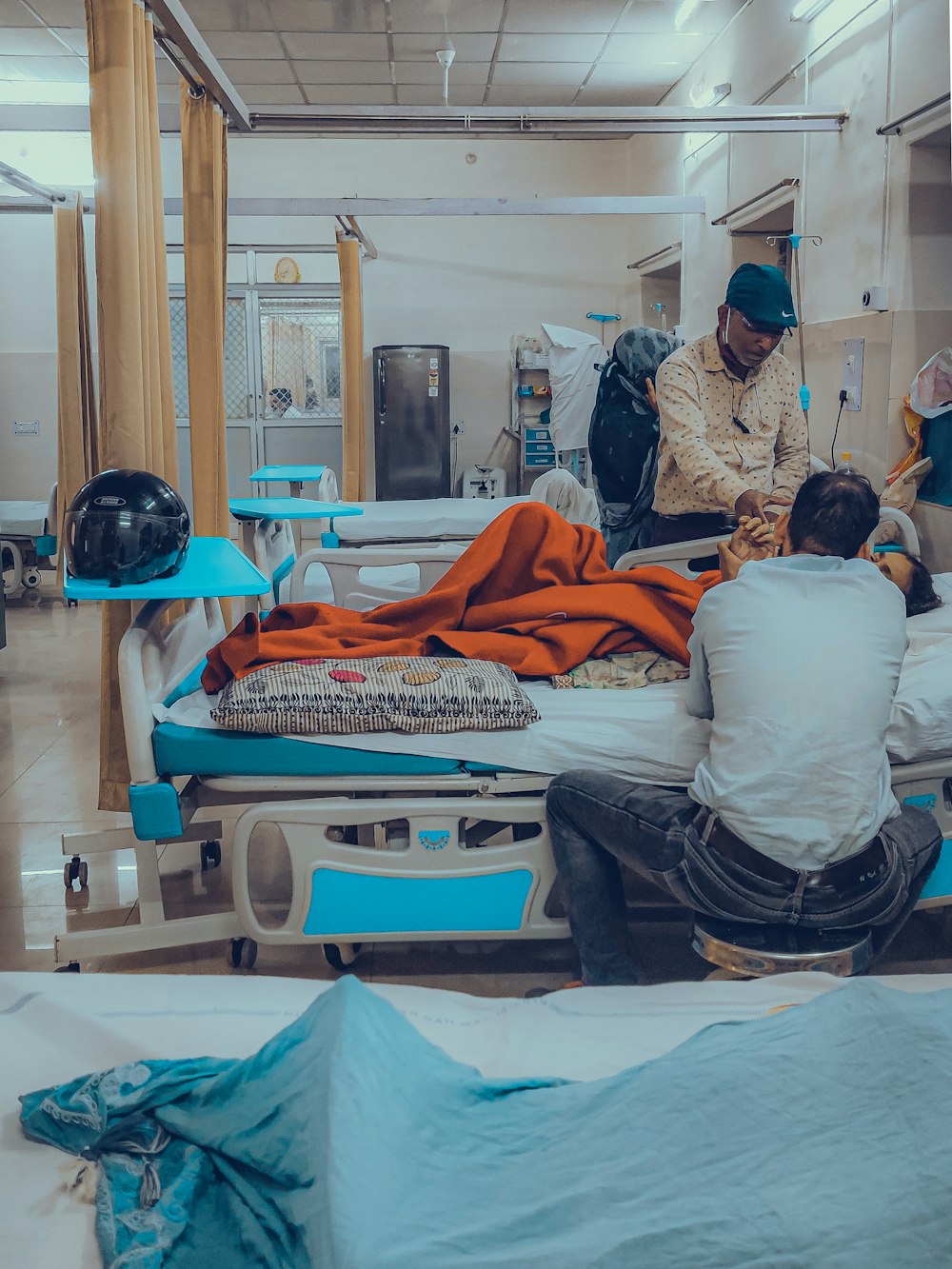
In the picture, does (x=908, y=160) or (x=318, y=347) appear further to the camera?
(x=318, y=347)

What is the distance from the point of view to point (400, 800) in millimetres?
2484

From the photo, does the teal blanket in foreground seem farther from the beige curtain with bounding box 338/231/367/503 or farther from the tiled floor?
the beige curtain with bounding box 338/231/367/503

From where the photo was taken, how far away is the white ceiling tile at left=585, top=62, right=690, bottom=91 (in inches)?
324

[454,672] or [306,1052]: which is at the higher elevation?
[454,672]

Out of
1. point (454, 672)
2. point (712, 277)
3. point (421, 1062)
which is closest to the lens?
point (421, 1062)

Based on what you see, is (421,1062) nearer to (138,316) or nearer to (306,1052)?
(306,1052)

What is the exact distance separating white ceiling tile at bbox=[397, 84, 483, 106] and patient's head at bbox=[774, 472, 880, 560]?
25.0 ft

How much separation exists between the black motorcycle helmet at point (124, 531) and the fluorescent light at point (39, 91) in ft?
24.1

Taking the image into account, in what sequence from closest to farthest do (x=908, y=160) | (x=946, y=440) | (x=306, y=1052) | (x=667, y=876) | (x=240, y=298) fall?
(x=306, y=1052)
(x=667, y=876)
(x=946, y=440)
(x=908, y=160)
(x=240, y=298)

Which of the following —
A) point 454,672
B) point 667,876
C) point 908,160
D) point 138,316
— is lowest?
point 667,876

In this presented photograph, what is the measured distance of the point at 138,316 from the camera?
2926 mm

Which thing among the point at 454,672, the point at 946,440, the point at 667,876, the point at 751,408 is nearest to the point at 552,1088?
the point at 667,876

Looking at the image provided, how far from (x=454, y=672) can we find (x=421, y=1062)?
1.31 m

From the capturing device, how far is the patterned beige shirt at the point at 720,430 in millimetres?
3459
